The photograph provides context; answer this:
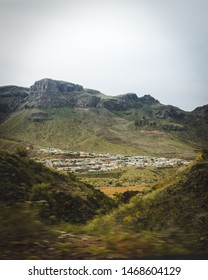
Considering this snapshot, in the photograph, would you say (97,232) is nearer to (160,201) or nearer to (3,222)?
(3,222)

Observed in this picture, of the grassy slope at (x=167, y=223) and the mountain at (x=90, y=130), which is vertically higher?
the mountain at (x=90, y=130)

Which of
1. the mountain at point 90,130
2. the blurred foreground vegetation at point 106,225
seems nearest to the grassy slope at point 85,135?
the mountain at point 90,130

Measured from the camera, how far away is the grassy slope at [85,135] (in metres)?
137

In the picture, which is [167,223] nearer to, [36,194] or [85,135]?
[36,194]

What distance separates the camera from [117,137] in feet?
524

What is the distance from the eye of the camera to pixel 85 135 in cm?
14850

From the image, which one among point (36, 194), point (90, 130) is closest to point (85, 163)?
point (90, 130)

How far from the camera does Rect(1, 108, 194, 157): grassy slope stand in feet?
451

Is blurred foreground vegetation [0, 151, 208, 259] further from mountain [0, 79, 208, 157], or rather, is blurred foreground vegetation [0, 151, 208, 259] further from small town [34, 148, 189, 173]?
mountain [0, 79, 208, 157]

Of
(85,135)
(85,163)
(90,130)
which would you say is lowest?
(85,163)

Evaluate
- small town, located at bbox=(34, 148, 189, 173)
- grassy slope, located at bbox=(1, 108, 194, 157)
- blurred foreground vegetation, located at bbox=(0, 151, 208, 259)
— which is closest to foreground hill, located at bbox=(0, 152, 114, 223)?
blurred foreground vegetation, located at bbox=(0, 151, 208, 259)

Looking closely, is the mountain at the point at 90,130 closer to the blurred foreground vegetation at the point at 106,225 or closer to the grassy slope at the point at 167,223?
the blurred foreground vegetation at the point at 106,225
